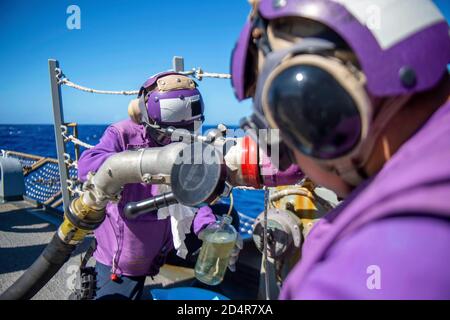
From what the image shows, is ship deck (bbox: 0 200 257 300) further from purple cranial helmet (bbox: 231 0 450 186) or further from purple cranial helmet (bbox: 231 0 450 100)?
purple cranial helmet (bbox: 231 0 450 100)

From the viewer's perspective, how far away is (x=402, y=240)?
443mm

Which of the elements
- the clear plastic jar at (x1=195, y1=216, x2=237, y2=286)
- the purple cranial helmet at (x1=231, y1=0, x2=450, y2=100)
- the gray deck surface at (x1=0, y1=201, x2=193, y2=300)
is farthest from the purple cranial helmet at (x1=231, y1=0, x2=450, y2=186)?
the gray deck surface at (x1=0, y1=201, x2=193, y2=300)

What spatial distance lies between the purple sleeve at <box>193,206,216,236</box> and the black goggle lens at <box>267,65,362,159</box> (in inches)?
61.7

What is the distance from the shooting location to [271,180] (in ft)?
4.03

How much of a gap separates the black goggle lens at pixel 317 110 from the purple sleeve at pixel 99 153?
4.29 ft

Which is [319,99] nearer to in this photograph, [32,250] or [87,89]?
[87,89]

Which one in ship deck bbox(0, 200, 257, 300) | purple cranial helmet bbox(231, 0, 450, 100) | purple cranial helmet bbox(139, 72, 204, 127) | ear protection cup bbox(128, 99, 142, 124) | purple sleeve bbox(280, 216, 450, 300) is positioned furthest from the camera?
ship deck bbox(0, 200, 257, 300)

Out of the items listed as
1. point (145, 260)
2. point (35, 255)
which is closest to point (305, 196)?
point (145, 260)

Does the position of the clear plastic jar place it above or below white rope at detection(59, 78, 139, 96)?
below

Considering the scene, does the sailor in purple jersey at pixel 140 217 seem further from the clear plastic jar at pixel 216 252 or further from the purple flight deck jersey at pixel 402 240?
the purple flight deck jersey at pixel 402 240

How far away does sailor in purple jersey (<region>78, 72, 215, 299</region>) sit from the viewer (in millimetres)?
1866

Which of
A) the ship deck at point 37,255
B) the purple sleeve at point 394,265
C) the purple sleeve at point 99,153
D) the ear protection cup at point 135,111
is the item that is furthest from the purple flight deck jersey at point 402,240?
the ship deck at point 37,255

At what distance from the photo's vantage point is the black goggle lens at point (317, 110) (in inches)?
22.8

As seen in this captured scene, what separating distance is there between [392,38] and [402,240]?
365 mm
